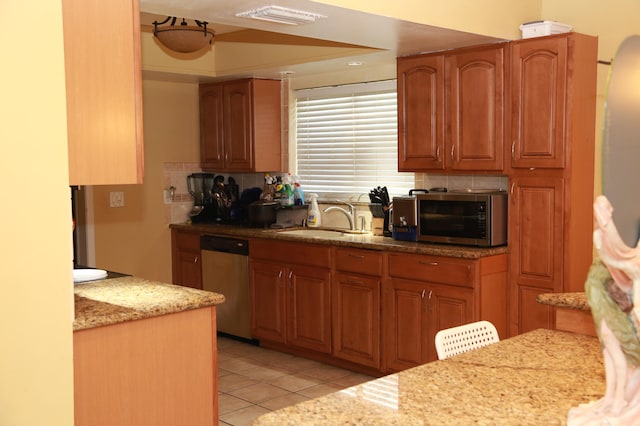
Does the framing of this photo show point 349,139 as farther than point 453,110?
Yes

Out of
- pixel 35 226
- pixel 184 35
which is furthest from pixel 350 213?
pixel 35 226

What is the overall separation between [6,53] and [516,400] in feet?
6.18

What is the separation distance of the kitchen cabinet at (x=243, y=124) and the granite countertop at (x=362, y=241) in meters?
0.59

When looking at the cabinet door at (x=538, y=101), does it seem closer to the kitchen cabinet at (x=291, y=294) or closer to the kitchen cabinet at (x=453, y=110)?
the kitchen cabinet at (x=453, y=110)

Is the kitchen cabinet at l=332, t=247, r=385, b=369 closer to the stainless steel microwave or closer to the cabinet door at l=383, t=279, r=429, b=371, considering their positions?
the cabinet door at l=383, t=279, r=429, b=371

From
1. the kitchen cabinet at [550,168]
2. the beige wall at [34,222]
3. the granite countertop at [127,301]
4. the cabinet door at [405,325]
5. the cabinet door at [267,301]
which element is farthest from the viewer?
the cabinet door at [267,301]

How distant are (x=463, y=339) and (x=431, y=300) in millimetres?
1994

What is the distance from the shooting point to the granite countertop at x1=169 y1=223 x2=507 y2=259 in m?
4.38

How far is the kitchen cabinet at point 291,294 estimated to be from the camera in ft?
17.0

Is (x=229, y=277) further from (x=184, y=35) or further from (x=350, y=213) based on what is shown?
(x=184, y=35)

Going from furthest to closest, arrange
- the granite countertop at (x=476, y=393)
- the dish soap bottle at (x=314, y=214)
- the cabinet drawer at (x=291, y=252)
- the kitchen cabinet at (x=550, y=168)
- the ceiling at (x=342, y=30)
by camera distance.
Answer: the dish soap bottle at (x=314, y=214), the cabinet drawer at (x=291, y=252), the kitchen cabinet at (x=550, y=168), the ceiling at (x=342, y=30), the granite countertop at (x=476, y=393)

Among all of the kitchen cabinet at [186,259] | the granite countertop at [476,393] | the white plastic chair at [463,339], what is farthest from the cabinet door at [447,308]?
the kitchen cabinet at [186,259]

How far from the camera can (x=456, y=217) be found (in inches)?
181

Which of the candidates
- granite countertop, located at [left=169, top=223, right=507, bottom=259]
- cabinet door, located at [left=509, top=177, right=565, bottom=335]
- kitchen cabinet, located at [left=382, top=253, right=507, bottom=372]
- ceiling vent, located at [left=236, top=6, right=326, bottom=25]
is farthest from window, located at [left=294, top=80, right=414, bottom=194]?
ceiling vent, located at [left=236, top=6, right=326, bottom=25]
